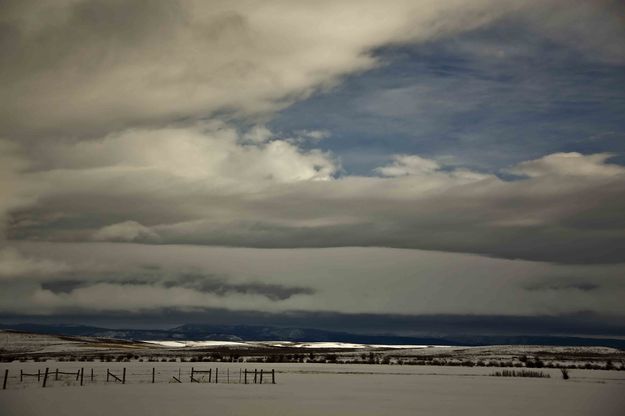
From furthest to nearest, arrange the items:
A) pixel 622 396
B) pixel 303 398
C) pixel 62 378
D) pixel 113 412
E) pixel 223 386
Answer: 1. pixel 62 378
2. pixel 223 386
3. pixel 622 396
4. pixel 303 398
5. pixel 113 412

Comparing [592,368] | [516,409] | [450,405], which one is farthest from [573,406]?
[592,368]

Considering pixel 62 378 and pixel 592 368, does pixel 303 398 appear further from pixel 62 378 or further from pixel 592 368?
pixel 592 368

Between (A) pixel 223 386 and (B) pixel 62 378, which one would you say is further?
(B) pixel 62 378

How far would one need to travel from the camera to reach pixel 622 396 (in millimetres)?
60906

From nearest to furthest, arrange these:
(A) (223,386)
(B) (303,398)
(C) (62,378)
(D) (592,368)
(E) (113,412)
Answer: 1. (E) (113,412)
2. (B) (303,398)
3. (A) (223,386)
4. (C) (62,378)
5. (D) (592,368)

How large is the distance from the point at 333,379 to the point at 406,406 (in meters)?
30.5

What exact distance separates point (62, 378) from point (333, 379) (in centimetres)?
2994

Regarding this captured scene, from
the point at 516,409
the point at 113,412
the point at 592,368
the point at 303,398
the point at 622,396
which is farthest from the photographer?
the point at 592,368

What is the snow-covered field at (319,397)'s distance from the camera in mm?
46281

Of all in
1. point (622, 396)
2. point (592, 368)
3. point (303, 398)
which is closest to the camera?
point (303, 398)

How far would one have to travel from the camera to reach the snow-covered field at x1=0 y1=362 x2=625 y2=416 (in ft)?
152

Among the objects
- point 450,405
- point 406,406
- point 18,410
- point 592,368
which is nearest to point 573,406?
point 450,405

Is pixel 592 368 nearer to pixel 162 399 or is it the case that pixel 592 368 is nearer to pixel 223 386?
pixel 223 386

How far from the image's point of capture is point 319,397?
2194 inches
